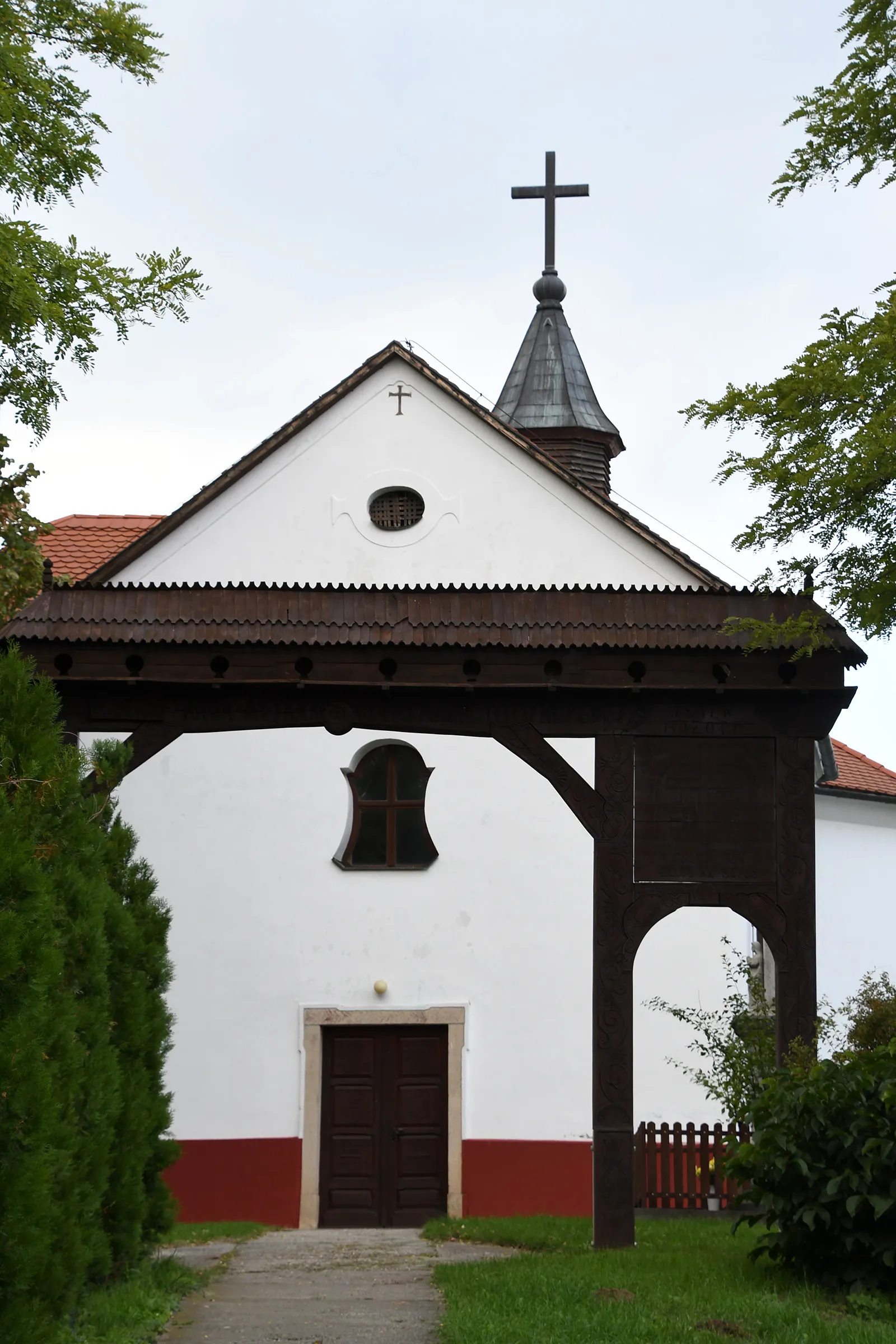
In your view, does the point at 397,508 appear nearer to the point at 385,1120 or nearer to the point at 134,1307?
the point at 385,1120

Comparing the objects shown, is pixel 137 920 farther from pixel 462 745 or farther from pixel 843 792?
pixel 843 792

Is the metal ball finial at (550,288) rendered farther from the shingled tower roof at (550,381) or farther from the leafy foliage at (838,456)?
the leafy foliage at (838,456)

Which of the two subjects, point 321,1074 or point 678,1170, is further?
point 321,1074

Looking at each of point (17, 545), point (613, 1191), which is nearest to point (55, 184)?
point (17, 545)

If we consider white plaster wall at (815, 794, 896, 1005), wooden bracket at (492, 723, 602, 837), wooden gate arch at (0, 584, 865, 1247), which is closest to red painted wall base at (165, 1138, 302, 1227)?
wooden gate arch at (0, 584, 865, 1247)

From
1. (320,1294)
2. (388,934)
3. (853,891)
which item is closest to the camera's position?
(320,1294)

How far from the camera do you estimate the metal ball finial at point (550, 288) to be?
2789cm

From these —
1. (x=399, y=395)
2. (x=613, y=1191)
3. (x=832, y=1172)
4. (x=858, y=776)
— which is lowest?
(x=613, y=1191)

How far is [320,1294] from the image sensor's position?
10.6 m

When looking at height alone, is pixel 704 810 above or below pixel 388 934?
above

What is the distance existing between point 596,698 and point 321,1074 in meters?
8.00

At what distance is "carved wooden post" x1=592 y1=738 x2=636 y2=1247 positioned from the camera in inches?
444

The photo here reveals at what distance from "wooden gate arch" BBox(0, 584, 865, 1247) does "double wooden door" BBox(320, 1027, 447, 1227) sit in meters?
6.99

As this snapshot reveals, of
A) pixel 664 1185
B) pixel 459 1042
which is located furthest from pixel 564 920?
pixel 664 1185
